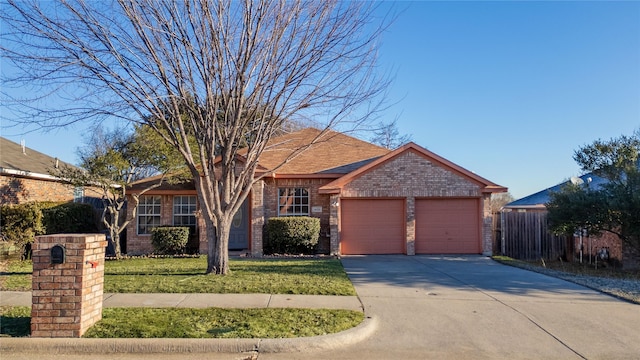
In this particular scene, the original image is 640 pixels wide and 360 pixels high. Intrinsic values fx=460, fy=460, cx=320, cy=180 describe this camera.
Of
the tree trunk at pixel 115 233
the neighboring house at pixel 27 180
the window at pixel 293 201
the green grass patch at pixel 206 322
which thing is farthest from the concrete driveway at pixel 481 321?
the neighboring house at pixel 27 180

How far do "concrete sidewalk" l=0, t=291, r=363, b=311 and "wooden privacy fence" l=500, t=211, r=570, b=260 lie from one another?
1104cm

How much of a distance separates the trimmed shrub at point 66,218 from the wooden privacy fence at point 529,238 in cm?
1609

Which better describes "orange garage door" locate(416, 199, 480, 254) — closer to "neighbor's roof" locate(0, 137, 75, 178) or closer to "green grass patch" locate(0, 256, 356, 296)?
"green grass patch" locate(0, 256, 356, 296)

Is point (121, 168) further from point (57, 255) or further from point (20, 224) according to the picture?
point (57, 255)

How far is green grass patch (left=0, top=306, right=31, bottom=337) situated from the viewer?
6039 mm

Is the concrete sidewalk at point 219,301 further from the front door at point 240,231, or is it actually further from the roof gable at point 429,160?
the front door at point 240,231

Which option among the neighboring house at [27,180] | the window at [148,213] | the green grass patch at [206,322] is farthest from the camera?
the window at [148,213]

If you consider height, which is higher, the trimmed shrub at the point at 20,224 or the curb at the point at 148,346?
the trimmed shrub at the point at 20,224

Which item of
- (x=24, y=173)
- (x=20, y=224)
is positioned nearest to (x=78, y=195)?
(x=24, y=173)

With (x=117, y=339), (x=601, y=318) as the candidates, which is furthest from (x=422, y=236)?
(x=117, y=339)

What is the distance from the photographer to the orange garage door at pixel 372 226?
16.6 meters

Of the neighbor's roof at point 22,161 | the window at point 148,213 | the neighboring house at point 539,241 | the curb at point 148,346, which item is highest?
the neighbor's roof at point 22,161

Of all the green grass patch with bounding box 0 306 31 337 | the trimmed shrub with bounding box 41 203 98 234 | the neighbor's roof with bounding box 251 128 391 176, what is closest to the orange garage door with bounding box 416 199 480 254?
the neighbor's roof with bounding box 251 128 391 176

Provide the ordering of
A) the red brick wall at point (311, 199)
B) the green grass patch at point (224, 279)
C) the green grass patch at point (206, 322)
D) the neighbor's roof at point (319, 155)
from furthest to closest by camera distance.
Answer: the neighbor's roof at point (319, 155) < the red brick wall at point (311, 199) < the green grass patch at point (224, 279) < the green grass patch at point (206, 322)
